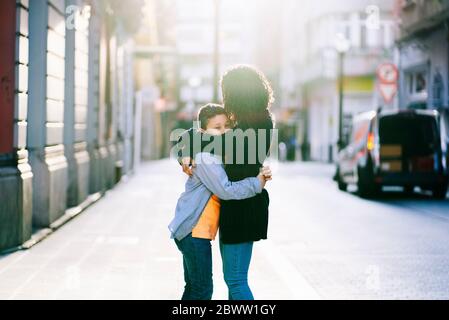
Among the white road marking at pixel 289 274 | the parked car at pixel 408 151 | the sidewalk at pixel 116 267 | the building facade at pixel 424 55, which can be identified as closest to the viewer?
the white road marking at pixel 289 274

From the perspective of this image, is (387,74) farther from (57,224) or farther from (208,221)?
(208,221)

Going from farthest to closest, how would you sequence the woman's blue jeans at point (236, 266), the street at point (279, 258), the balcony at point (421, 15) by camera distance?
the balcony at point (421, 15) < the street at point (279, 258) < the woman's blue jeans at point (236, 266)

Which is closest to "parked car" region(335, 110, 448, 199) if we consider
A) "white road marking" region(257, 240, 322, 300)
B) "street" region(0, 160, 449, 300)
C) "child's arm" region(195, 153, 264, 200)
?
"street" region(0, 160, 449, 300)

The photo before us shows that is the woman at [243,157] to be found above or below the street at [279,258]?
above

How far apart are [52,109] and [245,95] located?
8.95 meters

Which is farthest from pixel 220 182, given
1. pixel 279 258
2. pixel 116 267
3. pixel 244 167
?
pixel 279 258

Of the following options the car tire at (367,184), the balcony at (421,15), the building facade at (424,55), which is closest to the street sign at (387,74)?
the building facade at (424,55)

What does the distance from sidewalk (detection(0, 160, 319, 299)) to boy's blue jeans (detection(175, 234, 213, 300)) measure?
7.43 ft

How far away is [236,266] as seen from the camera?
16.4 feet

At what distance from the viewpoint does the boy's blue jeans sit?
495 centimetres

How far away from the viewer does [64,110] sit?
15.4 metres

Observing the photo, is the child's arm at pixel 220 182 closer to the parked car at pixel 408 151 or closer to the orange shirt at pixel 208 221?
the orange shirt at pixel 208 221

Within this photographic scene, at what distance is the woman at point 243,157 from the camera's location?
4852 mm
